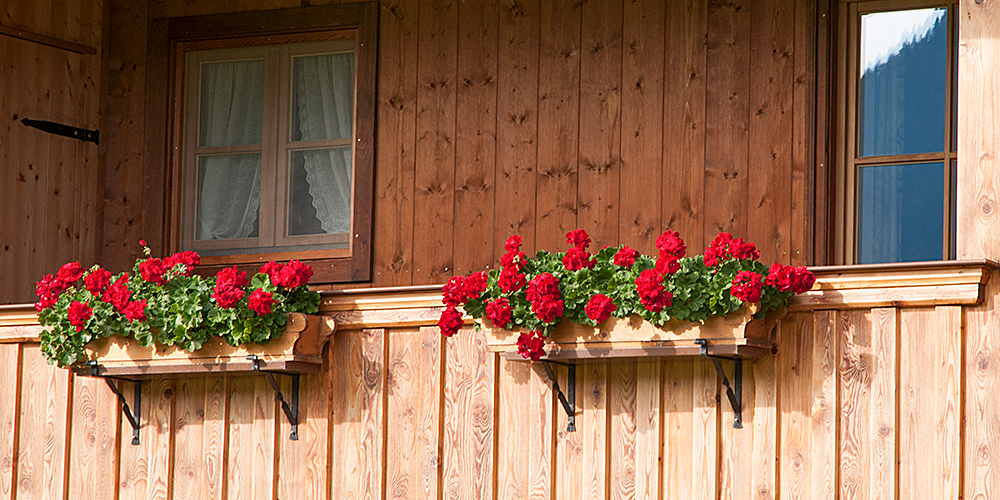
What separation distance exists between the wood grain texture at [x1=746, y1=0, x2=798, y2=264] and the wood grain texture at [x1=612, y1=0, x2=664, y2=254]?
15.2 inches

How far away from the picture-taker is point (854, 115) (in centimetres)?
554

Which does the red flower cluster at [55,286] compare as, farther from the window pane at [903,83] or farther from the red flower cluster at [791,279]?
the window pane at [903,83]

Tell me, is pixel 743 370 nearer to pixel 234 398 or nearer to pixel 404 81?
pixel 234 398

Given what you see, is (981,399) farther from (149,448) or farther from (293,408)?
(149,448)

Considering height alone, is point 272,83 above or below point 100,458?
above

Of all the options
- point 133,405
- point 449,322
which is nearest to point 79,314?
point 133,405

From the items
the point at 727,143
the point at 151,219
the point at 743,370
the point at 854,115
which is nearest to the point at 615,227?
A: the point at 727,143

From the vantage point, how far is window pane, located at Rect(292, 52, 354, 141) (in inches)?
248

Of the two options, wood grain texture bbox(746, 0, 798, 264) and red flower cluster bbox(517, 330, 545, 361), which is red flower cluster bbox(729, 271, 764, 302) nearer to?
red flower cluster bbox(517, 330, 545, 361)

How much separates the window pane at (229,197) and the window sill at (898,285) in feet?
9.58

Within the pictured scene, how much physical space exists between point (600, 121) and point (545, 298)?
1616 millimetres

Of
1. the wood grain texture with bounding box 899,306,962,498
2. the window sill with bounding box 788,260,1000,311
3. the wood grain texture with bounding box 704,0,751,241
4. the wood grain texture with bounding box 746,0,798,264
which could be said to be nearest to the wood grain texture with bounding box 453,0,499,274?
the wood grain texture with bounding box 704,0,751,241

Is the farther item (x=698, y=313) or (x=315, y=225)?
(x=315, y=225)

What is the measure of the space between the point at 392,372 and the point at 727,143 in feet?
5.74
